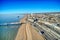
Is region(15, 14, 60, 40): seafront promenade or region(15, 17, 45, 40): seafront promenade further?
region(15, 17, 45, 40): seafront promenade

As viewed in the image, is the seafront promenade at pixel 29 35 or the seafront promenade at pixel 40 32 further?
the seafront promenade at pixel 29 35

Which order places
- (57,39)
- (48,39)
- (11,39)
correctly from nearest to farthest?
(57,39) → (48,39) → (11,39)

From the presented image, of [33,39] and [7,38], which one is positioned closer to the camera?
[33,39]

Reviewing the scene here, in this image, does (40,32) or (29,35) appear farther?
(40,32)

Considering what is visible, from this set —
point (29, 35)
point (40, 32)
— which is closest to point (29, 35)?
point (29, 35)

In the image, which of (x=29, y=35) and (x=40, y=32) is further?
(x=40, y=32)

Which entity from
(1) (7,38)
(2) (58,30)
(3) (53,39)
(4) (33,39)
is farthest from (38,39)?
(1) (7,38)

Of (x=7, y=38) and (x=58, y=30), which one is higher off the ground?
(x=58, y=30)

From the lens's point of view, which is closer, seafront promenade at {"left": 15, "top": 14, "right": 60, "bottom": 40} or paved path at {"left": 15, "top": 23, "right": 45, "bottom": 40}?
seafront promenade at {"left": 15, "top": 14, "right": 60, "bottom": 40}

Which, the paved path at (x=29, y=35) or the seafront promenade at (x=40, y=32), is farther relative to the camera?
the paved path at (x=29, y=35)

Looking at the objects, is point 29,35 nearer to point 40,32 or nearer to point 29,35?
point 29,35

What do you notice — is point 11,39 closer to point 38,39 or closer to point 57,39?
point 38,39
